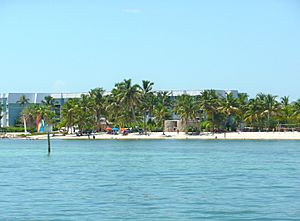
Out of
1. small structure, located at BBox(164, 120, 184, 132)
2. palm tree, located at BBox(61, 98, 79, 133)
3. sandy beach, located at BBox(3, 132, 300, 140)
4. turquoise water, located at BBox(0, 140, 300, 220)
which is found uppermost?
palm tree, located at BBox(61, 98, 79, 133)

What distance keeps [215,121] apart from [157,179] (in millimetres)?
98740

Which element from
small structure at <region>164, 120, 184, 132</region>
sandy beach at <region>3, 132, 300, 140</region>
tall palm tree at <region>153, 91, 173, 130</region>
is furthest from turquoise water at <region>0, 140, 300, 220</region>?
small structure at <region>164, 120, 184, 132</region>

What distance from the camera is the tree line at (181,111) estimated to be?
138 metres

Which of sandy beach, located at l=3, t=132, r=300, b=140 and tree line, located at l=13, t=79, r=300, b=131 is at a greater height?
tree line, located at l=13, t=79, r=300, b=131

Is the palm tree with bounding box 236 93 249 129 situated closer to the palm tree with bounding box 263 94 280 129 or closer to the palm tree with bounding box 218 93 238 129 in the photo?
the palm tree with bounding box 218 93 238 129

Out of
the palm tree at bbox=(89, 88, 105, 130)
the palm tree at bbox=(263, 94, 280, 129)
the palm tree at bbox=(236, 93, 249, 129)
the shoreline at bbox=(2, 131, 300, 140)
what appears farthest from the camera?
the palm tree at bbox=(89, 88, 105, 130)

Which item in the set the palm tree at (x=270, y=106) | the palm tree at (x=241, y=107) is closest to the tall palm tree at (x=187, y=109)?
the palm tree at (x=241, y=107)

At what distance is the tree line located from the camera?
13800cm

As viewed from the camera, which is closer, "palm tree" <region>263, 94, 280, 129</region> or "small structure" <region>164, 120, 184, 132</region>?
"palm tree" <region>263, 94, 280, 129</region>

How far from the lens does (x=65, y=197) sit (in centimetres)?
3397

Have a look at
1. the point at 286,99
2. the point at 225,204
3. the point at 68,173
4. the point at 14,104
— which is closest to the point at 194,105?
the point at 286,99

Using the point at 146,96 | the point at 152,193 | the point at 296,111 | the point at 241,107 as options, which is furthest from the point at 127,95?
the point at 152,193

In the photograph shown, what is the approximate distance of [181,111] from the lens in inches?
5482

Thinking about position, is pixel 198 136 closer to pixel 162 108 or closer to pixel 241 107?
pixel 241 107
